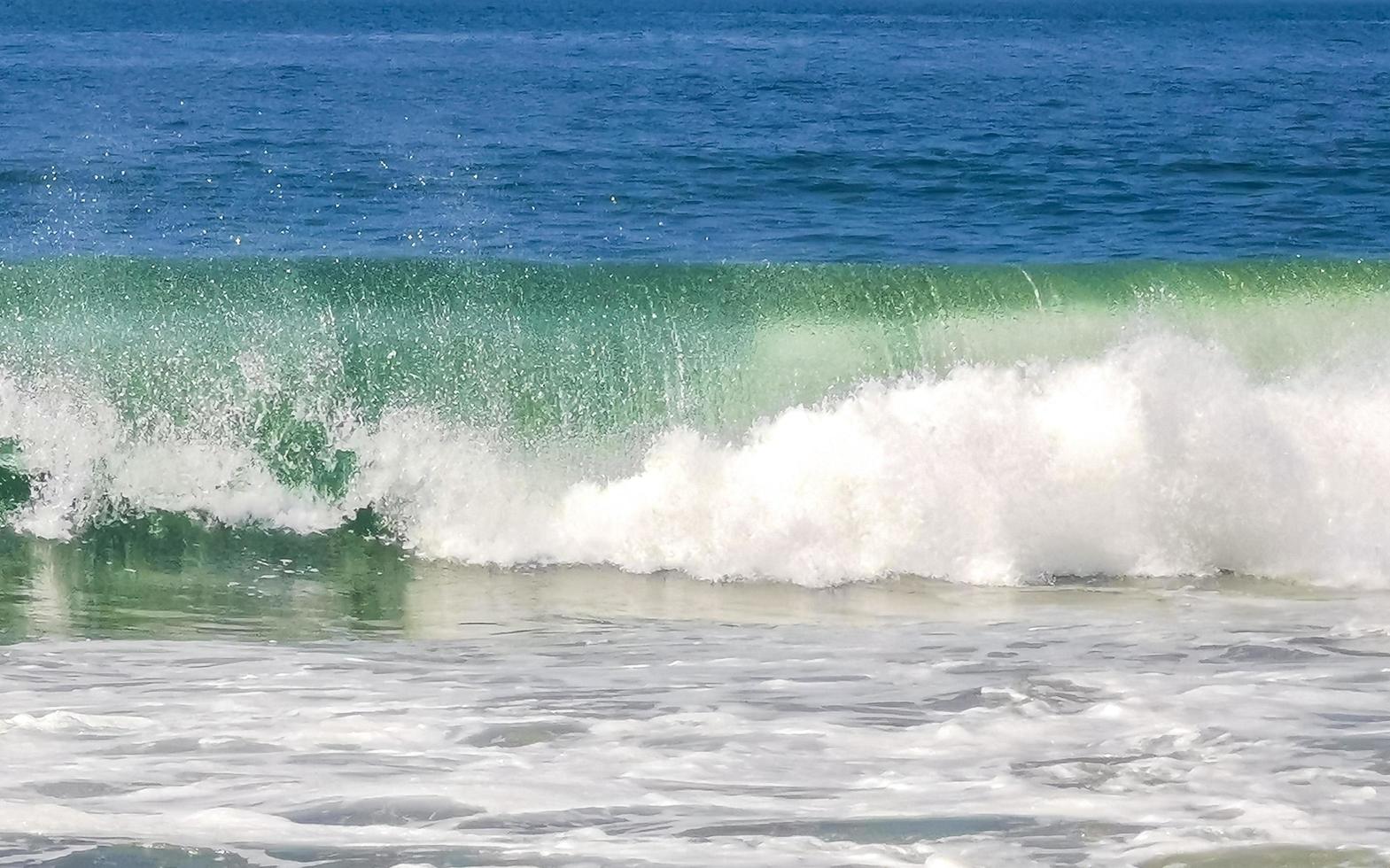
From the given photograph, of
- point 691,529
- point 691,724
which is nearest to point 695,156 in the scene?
point 691,529

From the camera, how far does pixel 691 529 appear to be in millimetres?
8305

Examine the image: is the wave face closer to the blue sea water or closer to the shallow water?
the shallow water

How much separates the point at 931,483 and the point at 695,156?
1232 cm

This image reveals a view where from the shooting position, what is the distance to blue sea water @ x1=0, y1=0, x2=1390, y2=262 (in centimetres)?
1520

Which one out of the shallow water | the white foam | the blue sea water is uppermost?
the blue sea water

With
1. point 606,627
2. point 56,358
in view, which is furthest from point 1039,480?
point 56,358

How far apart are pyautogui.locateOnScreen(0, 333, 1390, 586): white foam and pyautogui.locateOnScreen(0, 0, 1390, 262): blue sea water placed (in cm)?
538

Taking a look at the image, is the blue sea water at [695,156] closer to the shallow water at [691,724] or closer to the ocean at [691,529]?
the ocean at [691,529]

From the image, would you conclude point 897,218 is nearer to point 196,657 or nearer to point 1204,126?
point 1204,126

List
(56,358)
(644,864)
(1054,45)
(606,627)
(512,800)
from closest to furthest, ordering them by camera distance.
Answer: (644,864) → (512,800) → (606,627) → (56,358) → (1054,45)

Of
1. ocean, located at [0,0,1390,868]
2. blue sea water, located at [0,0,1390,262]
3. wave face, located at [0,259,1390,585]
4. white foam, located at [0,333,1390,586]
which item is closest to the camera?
ocean, located at [0,0,1390,868]

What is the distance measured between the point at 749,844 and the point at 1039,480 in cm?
427

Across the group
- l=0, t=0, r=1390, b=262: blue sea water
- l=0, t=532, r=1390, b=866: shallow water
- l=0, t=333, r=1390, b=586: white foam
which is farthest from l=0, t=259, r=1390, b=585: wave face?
l=0, t=0, r=1390, b=262: blue sea water

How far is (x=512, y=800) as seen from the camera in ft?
15.7
